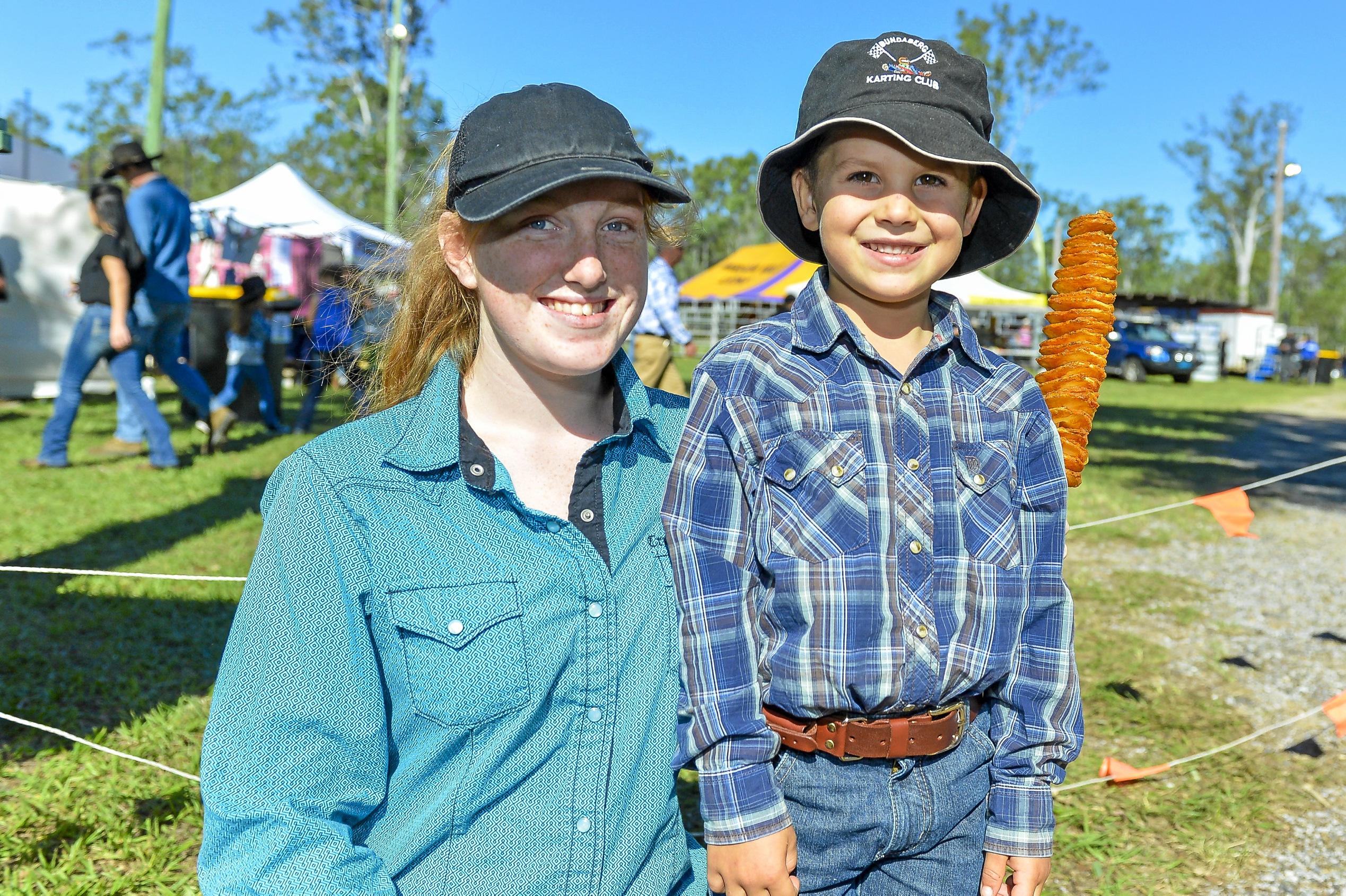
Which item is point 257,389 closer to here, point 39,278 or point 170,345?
point 170,345

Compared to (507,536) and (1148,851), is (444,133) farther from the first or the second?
(1148,851)

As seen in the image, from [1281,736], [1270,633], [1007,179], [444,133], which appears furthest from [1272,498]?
[444,133]

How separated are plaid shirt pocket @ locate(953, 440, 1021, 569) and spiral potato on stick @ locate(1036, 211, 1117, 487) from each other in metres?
0.18

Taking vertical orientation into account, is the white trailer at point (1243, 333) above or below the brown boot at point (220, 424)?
above

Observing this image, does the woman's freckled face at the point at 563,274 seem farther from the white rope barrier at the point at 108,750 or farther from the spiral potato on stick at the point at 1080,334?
the white rope barrier at the point at 108,750

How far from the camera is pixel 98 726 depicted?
139 inches

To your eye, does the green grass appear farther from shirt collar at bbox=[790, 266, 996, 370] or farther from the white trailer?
the white trailer

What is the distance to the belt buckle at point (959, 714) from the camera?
168cm

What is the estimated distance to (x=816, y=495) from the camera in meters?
1.68

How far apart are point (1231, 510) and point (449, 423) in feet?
12.0

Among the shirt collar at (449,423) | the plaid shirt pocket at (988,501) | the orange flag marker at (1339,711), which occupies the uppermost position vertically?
the shirt collar at (449,423)

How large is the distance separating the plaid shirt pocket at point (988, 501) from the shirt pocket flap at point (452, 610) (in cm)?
78

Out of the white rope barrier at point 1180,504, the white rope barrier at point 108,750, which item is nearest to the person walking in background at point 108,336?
the white rope barrier at point 108,750

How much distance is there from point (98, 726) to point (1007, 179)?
341cm
